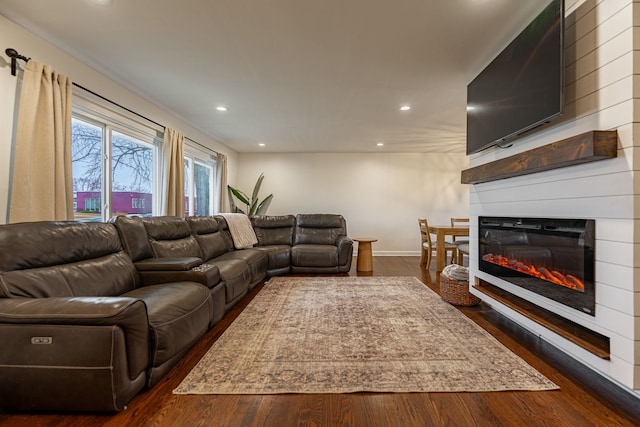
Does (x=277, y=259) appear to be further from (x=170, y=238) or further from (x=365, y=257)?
(x=170, y=238)

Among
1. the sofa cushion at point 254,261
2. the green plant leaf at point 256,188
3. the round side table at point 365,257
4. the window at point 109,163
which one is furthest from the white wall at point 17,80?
the round side table at point 365,257

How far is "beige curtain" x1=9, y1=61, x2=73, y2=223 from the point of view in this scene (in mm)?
1980

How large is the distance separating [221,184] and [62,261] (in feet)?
12.5

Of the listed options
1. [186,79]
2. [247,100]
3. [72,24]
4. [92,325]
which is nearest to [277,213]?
[247,100]

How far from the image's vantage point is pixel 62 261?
70.6 inches

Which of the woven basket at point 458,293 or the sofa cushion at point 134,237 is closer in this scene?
the sofa cushion at point 134,237

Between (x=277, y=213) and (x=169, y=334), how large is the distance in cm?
476

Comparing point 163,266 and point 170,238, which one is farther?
point 170,238

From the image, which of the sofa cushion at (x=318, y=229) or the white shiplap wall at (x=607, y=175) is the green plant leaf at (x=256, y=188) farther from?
the white shiplap wall at (x=607, y=175)

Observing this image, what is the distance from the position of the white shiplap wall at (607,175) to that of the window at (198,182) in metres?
4.63

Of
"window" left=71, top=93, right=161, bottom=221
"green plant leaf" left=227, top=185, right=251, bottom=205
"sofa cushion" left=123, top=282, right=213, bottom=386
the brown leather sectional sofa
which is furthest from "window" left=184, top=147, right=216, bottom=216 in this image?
"sofa cushion" left=123, top=282, right=213, bottom=386

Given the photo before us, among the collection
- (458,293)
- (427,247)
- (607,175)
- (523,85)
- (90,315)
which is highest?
(523,85)

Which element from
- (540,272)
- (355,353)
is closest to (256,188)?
(355,353)

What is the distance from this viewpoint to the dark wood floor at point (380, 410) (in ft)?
4.30
